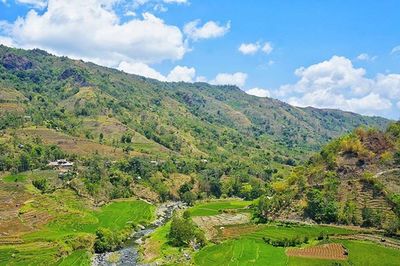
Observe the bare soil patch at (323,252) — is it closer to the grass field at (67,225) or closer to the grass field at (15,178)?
the grass field at (67,225)

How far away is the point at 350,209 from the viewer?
102 m

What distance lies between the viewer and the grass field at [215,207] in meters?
128

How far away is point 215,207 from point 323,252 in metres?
59.7

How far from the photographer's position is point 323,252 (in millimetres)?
80500

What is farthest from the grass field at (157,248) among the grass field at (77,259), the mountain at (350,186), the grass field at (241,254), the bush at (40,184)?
the bush at (40,184)

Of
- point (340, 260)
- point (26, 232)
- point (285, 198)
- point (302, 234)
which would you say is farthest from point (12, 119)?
point (340, 260)

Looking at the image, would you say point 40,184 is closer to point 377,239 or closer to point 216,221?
point 216,221

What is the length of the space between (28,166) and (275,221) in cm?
8203

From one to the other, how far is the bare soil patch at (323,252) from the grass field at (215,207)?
146ft

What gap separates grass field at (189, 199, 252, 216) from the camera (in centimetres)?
12838

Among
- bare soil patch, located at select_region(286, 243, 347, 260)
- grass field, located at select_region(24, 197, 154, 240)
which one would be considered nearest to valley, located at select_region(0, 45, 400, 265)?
bare soil patch, located at select_region(286, 243, 347, 260)

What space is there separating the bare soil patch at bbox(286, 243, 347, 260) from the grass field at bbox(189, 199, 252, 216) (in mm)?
44433

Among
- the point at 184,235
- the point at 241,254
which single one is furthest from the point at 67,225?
the point at 241,254

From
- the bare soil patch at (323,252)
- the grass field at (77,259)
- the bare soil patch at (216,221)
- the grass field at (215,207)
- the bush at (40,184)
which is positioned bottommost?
the grass field at (77,259)
